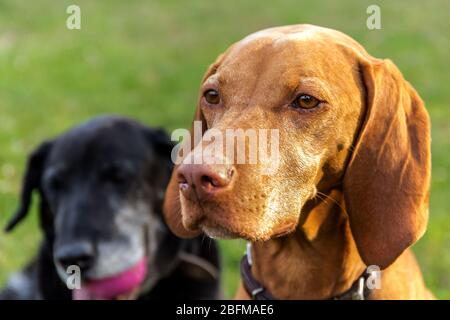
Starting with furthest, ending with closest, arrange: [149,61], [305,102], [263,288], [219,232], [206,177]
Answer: [149,61], [263,288], [305,102], [219,232], [206,177]

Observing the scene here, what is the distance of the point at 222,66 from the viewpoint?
369 centimetres

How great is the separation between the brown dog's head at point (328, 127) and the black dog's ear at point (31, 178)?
2585mm

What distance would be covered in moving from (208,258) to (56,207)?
1165 millimetres

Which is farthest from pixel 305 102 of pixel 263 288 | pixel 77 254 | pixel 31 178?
pixel 31 178

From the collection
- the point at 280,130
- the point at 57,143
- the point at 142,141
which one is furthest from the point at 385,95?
the point at 57,143

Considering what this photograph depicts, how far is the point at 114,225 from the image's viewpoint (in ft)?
17.9

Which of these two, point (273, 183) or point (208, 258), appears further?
point (208, 258)

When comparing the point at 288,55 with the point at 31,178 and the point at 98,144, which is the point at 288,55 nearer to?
the point at 98,144

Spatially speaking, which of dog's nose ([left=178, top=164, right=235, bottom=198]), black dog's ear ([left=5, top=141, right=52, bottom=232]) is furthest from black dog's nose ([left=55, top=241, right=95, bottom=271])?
dog's nose ([left=178, top=164, right=235, bottom=198])

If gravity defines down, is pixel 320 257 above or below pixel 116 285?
above

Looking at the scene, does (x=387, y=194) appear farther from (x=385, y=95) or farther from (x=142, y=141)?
(x=142, y=141)

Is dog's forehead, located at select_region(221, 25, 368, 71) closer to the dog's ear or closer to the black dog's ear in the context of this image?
the dog's ear

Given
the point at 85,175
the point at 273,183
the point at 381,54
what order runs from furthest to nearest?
the point at 381,54 → the point at 85,175 → the point at 273,183

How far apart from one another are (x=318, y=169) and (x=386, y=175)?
1.08 ft
